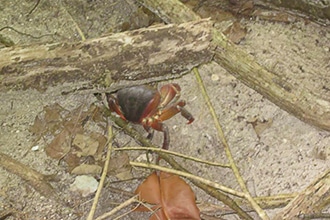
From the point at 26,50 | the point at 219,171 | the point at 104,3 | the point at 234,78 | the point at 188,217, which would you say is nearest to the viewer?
the point at 26,50

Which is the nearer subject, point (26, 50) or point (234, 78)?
point (26, 50)

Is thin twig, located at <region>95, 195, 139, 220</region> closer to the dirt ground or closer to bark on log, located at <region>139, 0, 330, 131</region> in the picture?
the dirt ground

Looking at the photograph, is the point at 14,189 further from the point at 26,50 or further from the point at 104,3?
the point at 104,3

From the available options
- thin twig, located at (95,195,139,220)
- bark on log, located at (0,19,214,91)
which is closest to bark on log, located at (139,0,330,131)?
bark on log, located at (0,19,214,91)

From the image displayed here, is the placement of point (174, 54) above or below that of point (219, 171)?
above

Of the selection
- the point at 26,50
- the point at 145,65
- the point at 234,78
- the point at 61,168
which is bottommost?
the point at 61,168

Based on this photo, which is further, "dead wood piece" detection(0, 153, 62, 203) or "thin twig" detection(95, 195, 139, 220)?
"dead wood piece" detection(0, 153, 62, 203)

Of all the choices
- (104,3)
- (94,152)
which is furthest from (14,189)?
(104,3)
